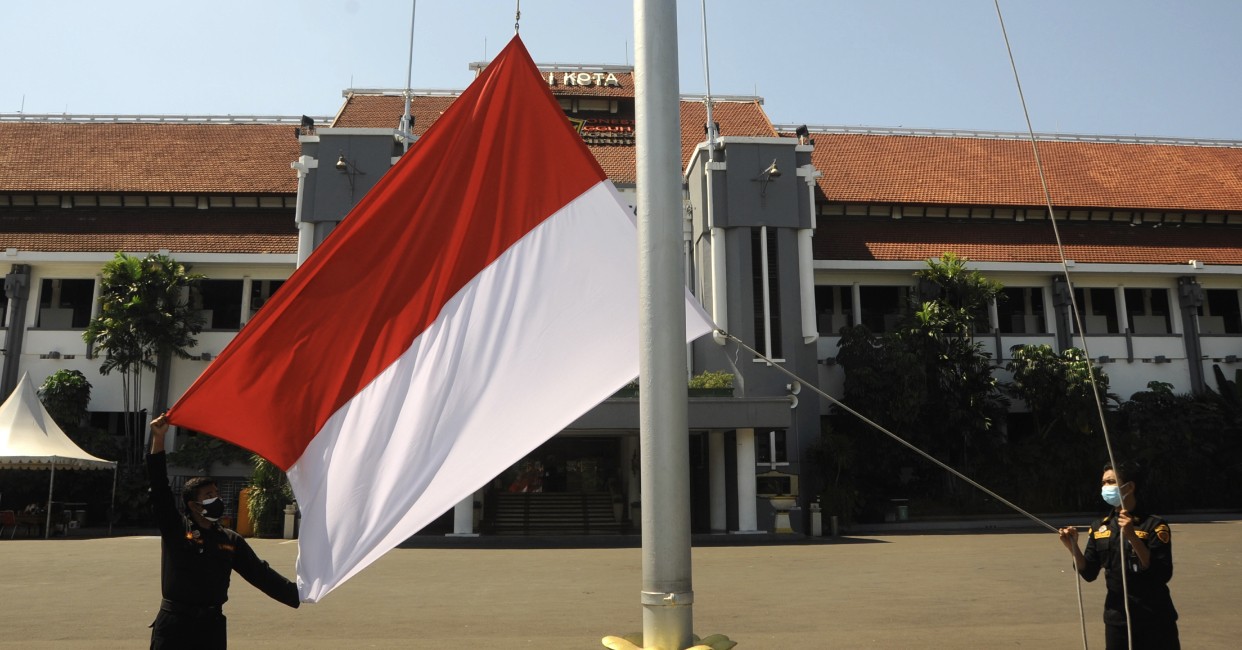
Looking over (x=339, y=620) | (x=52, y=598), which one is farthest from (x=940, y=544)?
(x=52, y=598)

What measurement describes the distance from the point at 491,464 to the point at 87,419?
2821 centimetres

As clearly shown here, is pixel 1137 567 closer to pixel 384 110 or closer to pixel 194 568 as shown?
pixel 194 568

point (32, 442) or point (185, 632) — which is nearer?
point (185, 632)

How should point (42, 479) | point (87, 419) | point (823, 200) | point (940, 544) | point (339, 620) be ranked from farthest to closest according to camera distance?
point (823, 200), point (87, 419), point (42, 479), point (940, 544), point (339, 620)

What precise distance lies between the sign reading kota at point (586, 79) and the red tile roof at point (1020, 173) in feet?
28.4

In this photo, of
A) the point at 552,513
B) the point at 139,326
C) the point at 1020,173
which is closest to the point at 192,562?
the point at 552,513

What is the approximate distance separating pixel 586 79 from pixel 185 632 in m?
32.2

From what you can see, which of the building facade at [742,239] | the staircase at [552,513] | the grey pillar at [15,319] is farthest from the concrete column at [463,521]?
the grey pillar at [15,319]

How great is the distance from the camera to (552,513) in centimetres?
2539

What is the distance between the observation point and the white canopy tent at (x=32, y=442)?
2119 centimetres

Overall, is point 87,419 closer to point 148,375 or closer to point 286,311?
point 148,375

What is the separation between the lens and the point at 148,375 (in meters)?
28.1

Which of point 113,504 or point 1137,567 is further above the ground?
point 1137,567

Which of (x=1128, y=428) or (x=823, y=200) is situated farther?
(x=823, y=200)
